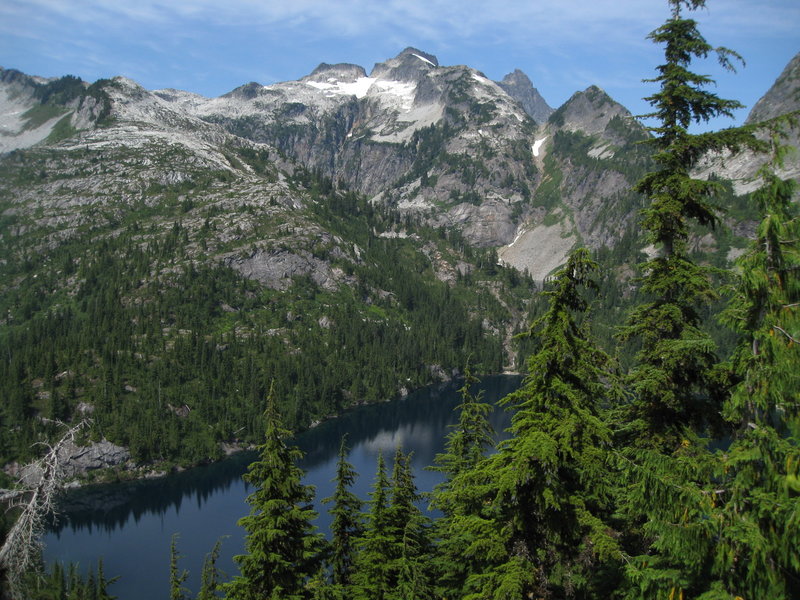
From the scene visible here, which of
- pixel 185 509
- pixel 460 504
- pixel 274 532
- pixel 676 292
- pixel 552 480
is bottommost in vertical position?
pixel 185 509

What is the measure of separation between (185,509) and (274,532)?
84133mm

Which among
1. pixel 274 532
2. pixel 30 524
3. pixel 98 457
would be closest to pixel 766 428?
pixel 30 524

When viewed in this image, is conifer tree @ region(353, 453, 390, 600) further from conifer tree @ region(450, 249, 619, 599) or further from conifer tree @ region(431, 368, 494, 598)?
conifer tree @ region(450, 249, 619, 599)

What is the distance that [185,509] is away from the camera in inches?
3937

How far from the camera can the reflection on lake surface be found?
79250 mm

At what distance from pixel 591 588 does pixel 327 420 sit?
143228 mm

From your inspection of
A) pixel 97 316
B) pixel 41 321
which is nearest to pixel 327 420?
pixel 97 316

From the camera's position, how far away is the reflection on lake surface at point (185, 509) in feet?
260

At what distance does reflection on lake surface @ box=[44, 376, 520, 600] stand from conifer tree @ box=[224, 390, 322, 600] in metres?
40.0

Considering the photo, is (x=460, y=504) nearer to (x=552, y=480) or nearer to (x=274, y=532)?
A: (x=274, y=532)

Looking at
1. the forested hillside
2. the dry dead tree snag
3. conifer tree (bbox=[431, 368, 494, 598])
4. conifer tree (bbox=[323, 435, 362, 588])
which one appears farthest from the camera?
conifer tree (bbox=[323, 435, 362, 588])

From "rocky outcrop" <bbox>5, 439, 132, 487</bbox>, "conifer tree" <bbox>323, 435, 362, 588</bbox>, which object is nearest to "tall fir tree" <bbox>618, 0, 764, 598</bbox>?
"conifer tree" <bbox>323, 435, 362, 588</bbox>

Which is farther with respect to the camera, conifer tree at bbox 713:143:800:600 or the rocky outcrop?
the rocky outcrop

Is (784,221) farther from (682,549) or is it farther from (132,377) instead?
(132,377)
